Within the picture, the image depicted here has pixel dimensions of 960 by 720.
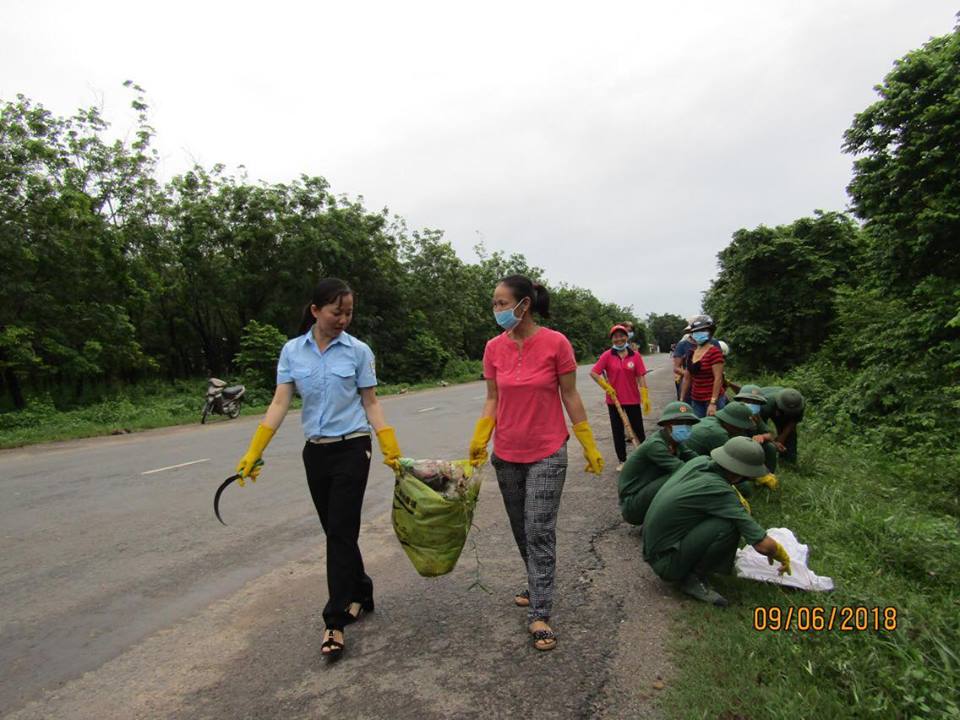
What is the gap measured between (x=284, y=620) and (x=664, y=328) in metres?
131

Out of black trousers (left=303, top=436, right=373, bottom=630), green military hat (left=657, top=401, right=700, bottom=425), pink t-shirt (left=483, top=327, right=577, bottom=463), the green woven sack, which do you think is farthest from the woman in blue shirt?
green military hat (left=657, top=401, right=700, bottom=425)

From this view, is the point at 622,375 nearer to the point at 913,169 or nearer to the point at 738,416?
the point at 738,416

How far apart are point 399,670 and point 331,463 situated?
1.03 m

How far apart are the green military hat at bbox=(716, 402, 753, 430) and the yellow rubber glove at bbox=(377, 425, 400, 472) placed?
9.30 feet

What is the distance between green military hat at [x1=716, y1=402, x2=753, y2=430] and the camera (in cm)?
470

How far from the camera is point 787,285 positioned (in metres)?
17.7

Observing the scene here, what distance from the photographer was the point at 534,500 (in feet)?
10.0

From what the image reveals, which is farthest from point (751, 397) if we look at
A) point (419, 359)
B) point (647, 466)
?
point (419, 359)

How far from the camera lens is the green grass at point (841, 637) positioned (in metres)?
2.38

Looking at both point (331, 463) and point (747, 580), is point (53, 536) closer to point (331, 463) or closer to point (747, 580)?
point (331, 463)

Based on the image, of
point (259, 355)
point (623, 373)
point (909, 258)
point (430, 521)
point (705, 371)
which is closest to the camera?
point (430, 521)

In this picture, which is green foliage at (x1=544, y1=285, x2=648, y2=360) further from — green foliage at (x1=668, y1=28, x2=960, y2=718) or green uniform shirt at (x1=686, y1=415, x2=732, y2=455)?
green uniform shirt at (x1=686, y1=415, x2=732, y2=455)

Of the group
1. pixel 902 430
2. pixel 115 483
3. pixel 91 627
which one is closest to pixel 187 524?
pixel 91 627

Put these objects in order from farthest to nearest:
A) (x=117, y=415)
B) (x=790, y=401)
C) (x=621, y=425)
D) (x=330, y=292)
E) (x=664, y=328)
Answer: (x=664, y=328), (x=117, y=415), (x=621, y=425), (x=790, y=401), (x=330, y=292)
